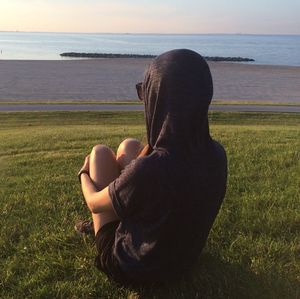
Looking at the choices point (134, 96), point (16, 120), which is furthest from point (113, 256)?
point (134, 96)

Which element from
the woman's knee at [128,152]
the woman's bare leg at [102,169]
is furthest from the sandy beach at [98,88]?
the woman's bare leg at [102,169]

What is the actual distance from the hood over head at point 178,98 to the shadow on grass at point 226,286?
0.99 m

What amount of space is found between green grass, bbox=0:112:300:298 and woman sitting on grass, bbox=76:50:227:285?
26cm

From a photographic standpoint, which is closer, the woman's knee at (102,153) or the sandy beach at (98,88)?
the woman's knee at (102,153)

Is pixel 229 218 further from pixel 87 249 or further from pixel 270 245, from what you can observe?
pixel 87 249

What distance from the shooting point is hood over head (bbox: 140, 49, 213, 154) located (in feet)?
7.92

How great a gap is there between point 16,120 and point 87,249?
49.5ft

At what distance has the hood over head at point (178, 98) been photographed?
2414 millimetres

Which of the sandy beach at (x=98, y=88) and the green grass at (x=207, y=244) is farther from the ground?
the green grass at (x=207, y=244)

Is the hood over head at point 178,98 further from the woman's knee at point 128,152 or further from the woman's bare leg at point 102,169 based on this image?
the woman's knee at point 128,152

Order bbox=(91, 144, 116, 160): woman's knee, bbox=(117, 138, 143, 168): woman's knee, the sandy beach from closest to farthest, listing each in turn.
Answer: bbox=(91, 144, 116, 160): woman's knee < bbox=(117, 138, 143, 168): woman's knee < the sandy beach

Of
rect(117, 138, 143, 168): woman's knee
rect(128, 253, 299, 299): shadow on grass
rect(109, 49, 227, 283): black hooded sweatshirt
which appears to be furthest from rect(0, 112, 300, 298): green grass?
rect(117, 138, 143, 168): woman's knee

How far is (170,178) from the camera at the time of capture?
8.32 feet

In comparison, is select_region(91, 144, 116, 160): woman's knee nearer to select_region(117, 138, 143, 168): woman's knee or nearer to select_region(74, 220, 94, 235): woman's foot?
select_region(117, 138, 143, 168): woman's knee
